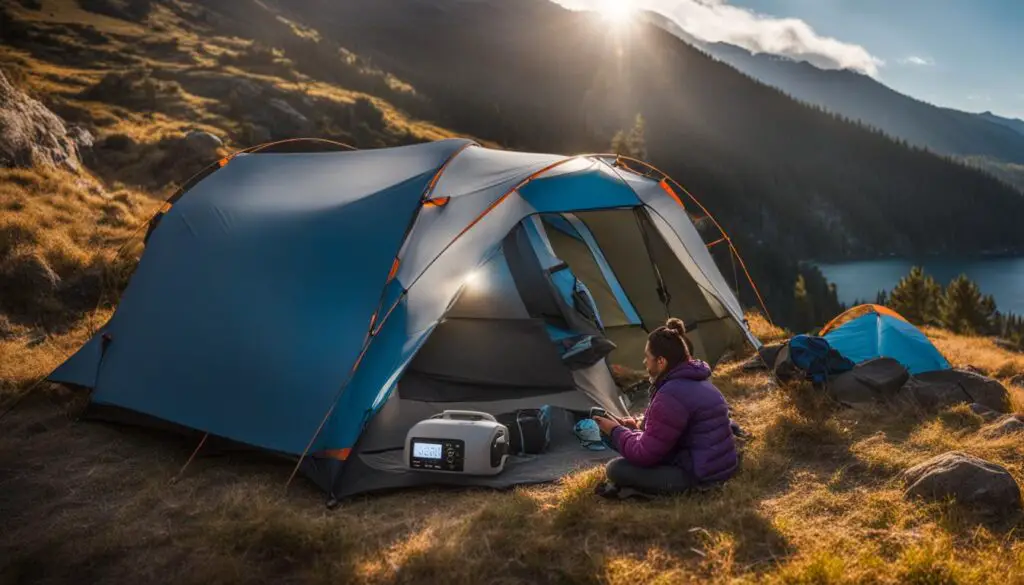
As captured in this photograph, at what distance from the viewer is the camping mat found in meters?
5.64

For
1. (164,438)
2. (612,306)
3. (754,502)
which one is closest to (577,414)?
(754,502)

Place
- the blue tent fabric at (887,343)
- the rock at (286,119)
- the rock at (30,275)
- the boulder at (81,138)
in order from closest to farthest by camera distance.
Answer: the blue tent fabric at (887,343)
the rock at (30,275)
the boulder at (81,138)
the rock at (286,119)

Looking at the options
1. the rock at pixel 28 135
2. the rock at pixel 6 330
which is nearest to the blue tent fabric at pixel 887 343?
the rock at pixel 6 330

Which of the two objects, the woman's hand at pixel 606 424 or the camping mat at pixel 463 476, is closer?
the woman's hand at pixel 606 424

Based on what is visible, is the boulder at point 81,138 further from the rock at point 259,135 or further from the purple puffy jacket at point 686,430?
the purple puffy jacket at point 686,430

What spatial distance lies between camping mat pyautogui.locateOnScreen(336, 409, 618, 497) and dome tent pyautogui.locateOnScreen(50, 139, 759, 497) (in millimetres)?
19

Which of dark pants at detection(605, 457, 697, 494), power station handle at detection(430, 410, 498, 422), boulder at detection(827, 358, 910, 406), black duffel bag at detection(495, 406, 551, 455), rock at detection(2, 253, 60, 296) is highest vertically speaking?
boulder at detection(827, 358, 910, 406)

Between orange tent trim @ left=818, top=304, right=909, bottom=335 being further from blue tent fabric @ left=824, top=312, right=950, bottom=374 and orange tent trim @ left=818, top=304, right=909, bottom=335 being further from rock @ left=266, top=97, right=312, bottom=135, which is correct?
rock @ left=266, top=97, right=312, bottom=135

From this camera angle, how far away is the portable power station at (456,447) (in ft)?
18.4

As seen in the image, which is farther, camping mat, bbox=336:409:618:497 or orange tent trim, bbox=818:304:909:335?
orange tent trim, bbox=818:304:909:335

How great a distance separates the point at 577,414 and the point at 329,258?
295 centimetres

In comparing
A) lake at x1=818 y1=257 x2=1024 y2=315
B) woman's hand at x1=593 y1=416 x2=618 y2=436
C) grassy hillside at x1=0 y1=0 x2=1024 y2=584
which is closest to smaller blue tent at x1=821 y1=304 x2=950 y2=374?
grassy hillside at x1=0 y1=0 x2=1024 y2=584

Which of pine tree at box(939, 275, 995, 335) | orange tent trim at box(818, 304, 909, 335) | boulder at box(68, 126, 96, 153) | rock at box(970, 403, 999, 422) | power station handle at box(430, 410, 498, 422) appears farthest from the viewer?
pine tree at box(939, 275, 995, 335)

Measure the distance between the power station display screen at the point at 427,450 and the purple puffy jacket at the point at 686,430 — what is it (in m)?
1.47
